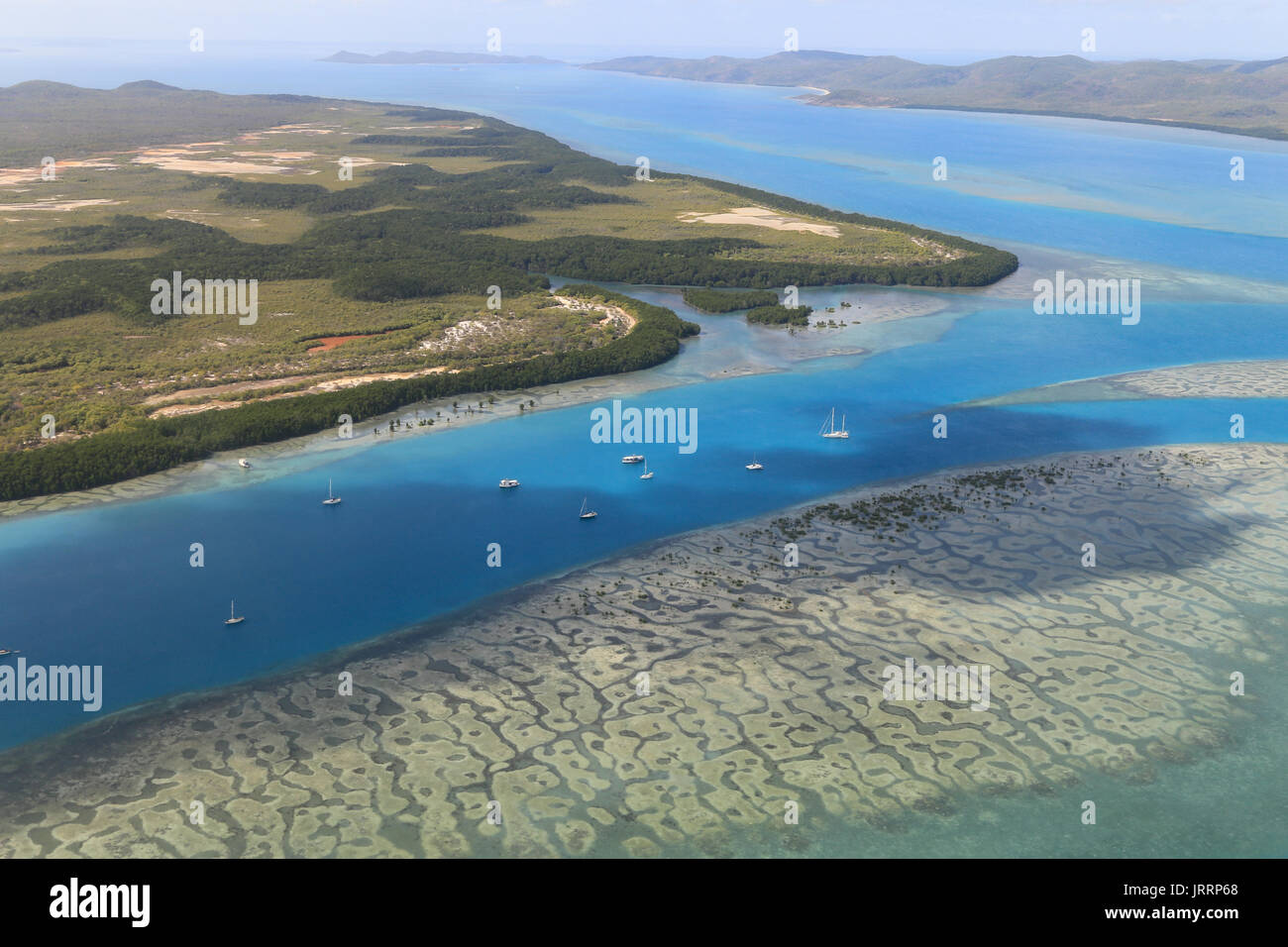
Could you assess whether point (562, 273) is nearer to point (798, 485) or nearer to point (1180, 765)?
point (798, 485)

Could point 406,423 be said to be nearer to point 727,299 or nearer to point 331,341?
point 331,341

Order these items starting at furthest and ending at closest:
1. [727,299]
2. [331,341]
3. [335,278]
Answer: [335,278]
[727,299]
[331,341]

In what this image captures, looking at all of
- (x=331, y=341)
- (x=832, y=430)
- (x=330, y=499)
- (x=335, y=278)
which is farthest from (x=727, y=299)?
(x=330, y=499)

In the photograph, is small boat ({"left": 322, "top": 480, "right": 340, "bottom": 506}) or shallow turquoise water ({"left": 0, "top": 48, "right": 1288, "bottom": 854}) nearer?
shallow turquoise water ({"left": 0, "top": 48, "right": 1288, "bottom": 854})

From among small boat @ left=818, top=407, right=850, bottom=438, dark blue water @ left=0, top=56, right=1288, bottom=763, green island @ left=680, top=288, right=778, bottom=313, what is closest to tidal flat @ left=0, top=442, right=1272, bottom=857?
dark blue water @ left=0, top=56, right=1288, bottom=763

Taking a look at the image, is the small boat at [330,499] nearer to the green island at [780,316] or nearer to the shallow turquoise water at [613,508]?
the shallow turquoise water at [613,508]

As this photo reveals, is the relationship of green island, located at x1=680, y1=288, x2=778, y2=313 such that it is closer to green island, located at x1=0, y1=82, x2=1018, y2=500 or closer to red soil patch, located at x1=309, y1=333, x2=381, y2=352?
green island, located at x1=0, y1=82, x2=1018, y2=500

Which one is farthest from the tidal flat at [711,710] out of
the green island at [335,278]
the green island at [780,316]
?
the green island at [780,316]
